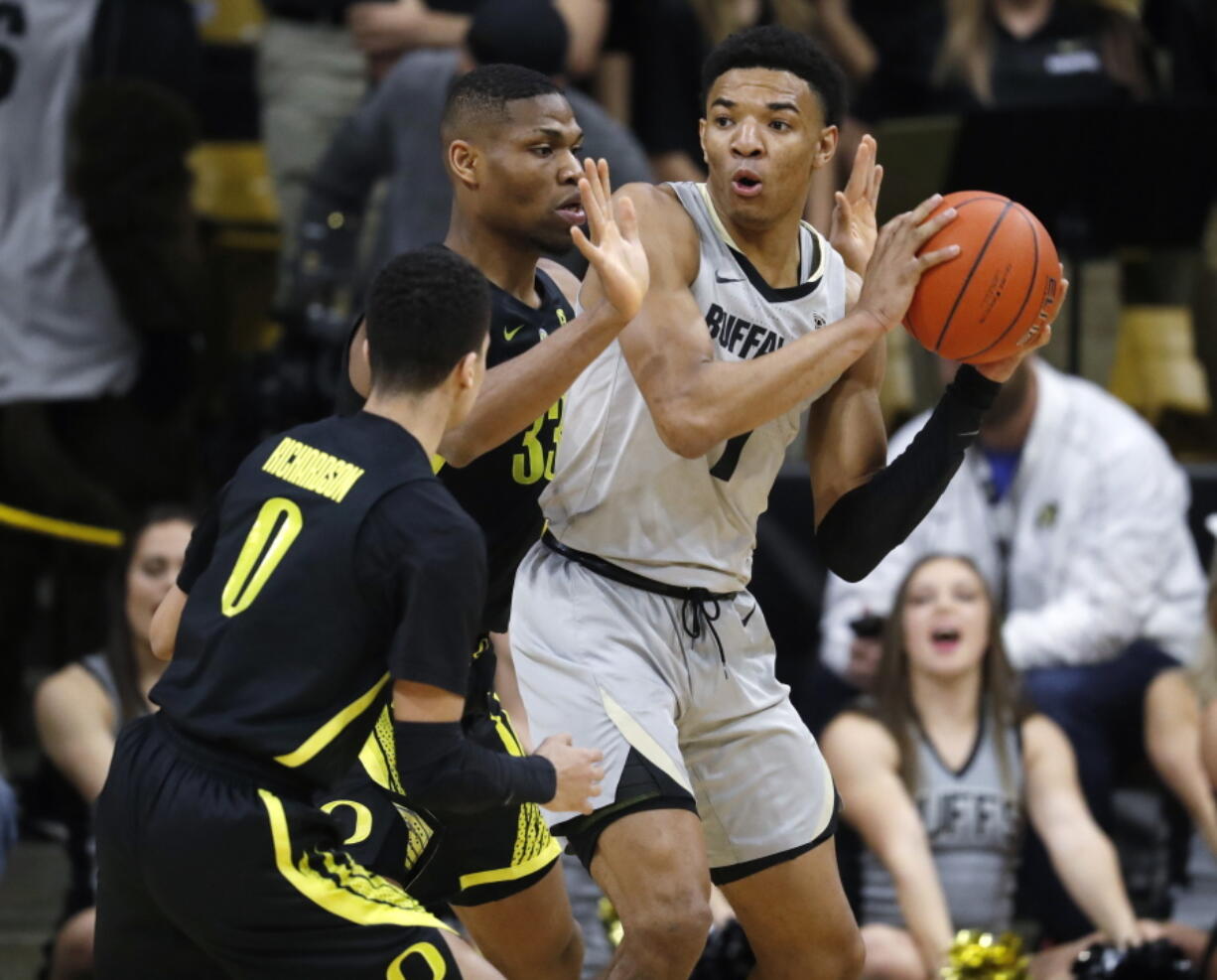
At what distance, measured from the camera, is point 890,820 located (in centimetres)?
614

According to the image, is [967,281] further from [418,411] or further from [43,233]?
[43,233]

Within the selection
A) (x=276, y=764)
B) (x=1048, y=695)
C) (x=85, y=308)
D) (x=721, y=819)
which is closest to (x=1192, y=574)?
(x=1048, y=695)

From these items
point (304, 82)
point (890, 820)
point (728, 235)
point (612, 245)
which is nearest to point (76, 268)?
point (304, 82)

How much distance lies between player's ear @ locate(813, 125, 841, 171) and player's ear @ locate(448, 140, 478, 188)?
0.69 meters

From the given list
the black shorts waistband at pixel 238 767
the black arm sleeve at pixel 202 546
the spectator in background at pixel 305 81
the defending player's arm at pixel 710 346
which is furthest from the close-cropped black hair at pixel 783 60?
the spectator in background at pixel 305 81

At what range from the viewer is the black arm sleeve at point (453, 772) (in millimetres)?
3574

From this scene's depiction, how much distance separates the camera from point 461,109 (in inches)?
179

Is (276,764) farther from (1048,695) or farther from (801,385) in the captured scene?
(1048,695)

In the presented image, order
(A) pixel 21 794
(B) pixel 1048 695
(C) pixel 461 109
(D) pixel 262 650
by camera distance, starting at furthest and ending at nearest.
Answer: (A) pixel 21 794, (B) pixel 1048 695, (C) pixel 461 109, (D) pixel 262 650

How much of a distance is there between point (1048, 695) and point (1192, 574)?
74 cm

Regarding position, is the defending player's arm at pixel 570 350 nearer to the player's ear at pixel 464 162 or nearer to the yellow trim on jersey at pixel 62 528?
the player's ear at pixel 464 162

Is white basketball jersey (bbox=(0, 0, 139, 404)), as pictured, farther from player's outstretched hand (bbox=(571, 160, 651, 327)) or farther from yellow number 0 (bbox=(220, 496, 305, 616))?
yellow number 0 (bbox=(220, 496, 305, 616))

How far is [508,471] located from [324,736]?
1032 millimetres

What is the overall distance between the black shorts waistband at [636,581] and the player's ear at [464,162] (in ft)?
2.52
